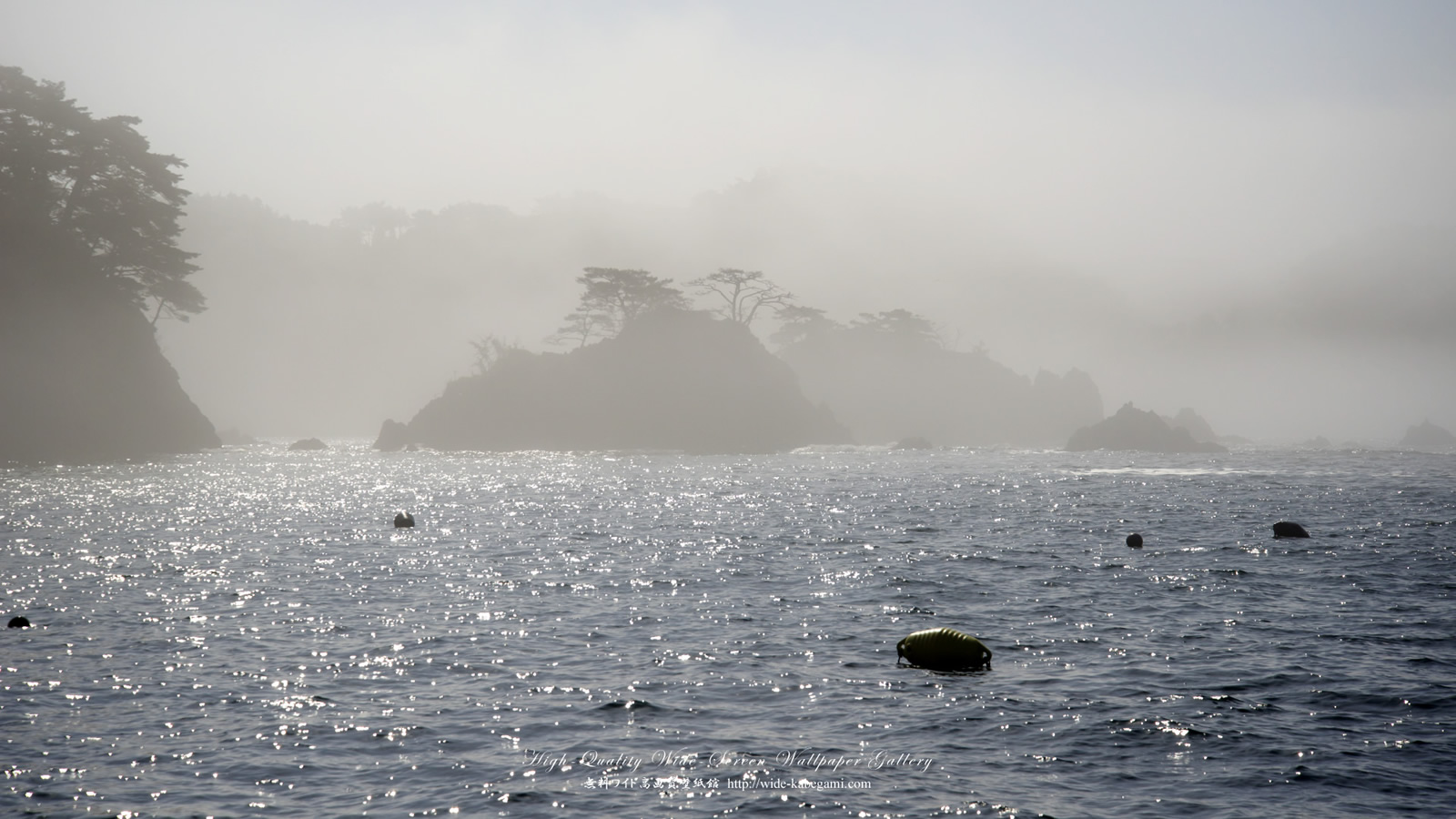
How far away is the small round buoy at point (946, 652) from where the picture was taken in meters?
19.5

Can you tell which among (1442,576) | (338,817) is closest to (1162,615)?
(1442,576)

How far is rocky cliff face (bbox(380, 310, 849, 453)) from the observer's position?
13838 cm

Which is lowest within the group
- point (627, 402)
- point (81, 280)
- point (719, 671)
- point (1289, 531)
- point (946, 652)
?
point (719, 671)

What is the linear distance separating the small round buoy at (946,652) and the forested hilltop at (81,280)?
304ft

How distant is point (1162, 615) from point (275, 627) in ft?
73.7

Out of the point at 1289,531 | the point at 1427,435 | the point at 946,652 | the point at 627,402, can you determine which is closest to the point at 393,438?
the point at 627,402

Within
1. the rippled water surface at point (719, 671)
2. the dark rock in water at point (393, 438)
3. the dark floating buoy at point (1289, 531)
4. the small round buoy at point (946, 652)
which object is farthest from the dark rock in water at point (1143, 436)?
the small round buoy at point (946, 652)

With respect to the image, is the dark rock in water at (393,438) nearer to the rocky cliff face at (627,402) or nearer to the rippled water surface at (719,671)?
the rocky cliff face at (627,402)

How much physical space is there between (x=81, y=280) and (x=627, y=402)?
67.6 metres

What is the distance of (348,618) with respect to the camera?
80.7 feet

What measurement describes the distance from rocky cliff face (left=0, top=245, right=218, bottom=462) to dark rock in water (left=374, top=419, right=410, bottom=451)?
1645 inches

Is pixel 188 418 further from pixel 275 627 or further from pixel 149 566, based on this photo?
pixel 275 627

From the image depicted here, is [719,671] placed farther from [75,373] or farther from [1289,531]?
[75,373]

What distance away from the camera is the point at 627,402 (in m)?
139
